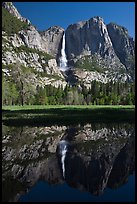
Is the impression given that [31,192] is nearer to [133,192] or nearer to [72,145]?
[133,192]

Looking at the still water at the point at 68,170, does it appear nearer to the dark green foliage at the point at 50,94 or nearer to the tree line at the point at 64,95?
the dark green foliage at the point at 50,94

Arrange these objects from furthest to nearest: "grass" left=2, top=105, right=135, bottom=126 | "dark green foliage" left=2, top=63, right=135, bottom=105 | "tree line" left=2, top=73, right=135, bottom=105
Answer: "tree line" left=2, top=73, right=135, bottom=105 → "dark green foliage" left=2, top=63, right=135, bottom=105 → "grass" left=2, top=105, right=135, bottom=126

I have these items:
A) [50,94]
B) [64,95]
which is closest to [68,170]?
[64,95]

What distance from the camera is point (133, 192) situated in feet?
34.0

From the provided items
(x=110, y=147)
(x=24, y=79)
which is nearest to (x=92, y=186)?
(x=110, y=147)

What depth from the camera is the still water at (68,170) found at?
33.4 ft

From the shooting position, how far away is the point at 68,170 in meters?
13.4

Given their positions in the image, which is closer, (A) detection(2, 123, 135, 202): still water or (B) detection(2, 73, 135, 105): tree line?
(A) detection(2, 123, 135, 202): still water

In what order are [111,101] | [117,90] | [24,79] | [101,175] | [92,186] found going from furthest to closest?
[117,90] < [111,101] < [24,79] < [101,175] < [92,186]

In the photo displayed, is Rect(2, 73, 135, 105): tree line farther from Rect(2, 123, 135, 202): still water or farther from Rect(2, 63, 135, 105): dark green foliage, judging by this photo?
Rect(2, 123, 135, 202): still water

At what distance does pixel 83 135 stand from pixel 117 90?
14407cm

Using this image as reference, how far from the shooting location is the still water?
10.2 metres

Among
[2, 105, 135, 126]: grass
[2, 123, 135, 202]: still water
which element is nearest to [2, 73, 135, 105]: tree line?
[2, 105, 135, 126]: grass

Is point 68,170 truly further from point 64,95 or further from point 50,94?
point 50,94
